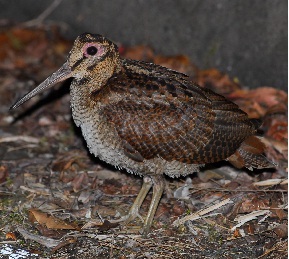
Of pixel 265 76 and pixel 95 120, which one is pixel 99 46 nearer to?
pixel 95 120

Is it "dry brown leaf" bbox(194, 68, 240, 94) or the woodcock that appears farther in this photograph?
"dry brown leaf" bbox(194, 68, 240, 94)

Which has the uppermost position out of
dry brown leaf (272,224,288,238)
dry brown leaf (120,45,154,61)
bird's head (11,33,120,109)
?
bird's head (11,33,120,109)

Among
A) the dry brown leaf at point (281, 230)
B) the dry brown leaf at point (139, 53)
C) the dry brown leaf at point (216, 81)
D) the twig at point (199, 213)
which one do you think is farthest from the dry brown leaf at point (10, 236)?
the dry brown leaf at point (139, 53)

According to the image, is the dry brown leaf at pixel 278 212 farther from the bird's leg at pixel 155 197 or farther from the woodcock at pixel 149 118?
the bird's leg at pixel 155 197

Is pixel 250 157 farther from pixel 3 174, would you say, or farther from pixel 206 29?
pixel 206 29

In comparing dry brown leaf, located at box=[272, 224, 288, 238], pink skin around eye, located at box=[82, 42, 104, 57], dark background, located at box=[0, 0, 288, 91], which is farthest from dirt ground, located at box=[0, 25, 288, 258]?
pink skin around eye, located at box=[82, 42, 104, 57]

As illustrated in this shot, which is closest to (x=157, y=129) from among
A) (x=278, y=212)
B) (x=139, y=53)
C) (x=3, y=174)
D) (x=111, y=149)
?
(x=111, y=149)

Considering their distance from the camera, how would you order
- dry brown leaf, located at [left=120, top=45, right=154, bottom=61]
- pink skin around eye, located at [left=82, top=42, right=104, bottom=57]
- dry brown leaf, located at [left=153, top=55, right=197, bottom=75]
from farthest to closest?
dry brown leaf, located at [left=120, top=45, right=154, bottom=61] < dry brown leaf, located at [left=153, top=55, right=197, bottom=75] < pink skin around eye, located at [left=82, top=42, right=104, bottom=57]

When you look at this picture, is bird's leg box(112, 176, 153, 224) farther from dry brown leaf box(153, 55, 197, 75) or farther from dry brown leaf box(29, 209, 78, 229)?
dry brown leaf box(153, 55, 197, 75)

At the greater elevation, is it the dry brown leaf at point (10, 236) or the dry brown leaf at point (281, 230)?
the dry brown leaf at point (10, 236)
